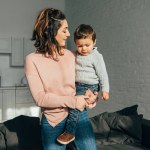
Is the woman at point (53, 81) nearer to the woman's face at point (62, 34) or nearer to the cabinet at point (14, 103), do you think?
the woman's face at point (62, 34)

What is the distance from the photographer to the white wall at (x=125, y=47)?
386 centimetres

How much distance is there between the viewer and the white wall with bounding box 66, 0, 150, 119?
3.86 meters

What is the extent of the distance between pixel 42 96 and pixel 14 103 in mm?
4102

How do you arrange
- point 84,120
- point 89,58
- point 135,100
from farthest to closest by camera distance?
point 135,100
point 89,58
point 84,120

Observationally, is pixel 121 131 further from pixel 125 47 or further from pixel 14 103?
pixel 14 103

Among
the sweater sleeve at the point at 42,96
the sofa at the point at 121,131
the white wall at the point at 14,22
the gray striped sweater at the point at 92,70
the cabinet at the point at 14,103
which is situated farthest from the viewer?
the white wall at the point at 14,22

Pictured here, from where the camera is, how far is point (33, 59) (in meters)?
1.51

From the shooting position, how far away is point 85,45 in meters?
1.72

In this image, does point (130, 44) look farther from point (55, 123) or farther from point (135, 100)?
point (55, 123)

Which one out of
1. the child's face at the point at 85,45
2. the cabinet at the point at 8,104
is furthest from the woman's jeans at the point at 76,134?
the cabinet at the point at 8,104

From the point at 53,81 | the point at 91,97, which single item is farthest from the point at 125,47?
the point at 53,81

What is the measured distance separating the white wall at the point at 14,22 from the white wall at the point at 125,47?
56.8 inches

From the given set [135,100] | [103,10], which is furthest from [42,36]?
[103,10]

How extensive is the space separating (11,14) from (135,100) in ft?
10.9
